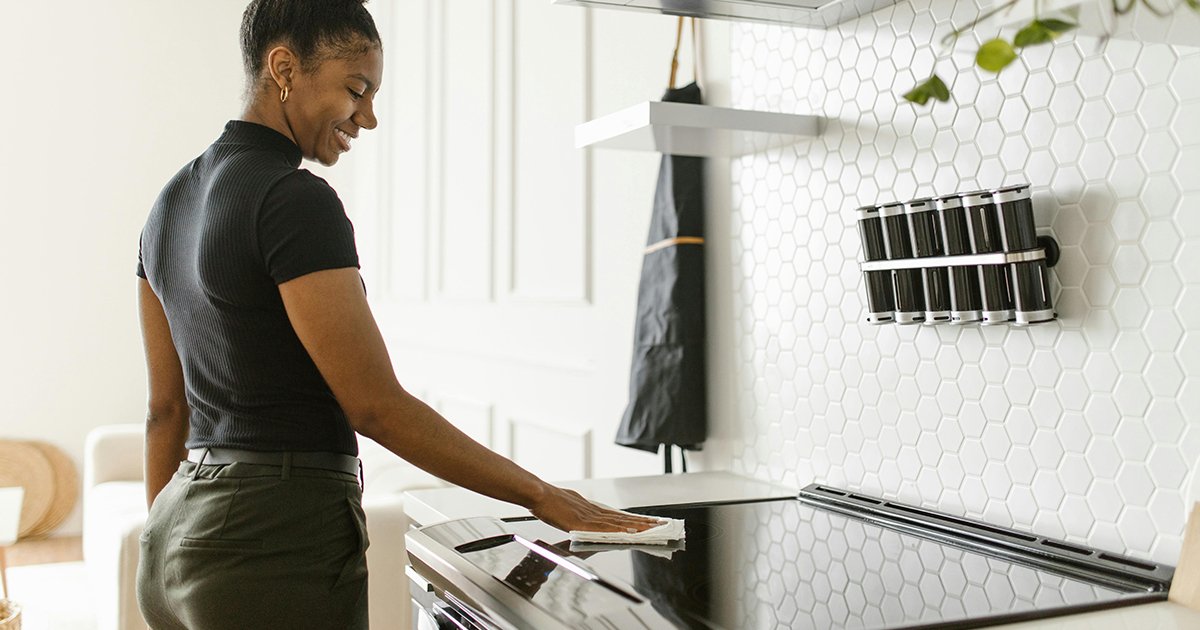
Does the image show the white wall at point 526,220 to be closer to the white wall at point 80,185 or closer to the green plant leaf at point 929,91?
the green plant leaf at point 929,91

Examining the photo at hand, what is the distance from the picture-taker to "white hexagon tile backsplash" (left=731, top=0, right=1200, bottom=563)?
1.19 meters

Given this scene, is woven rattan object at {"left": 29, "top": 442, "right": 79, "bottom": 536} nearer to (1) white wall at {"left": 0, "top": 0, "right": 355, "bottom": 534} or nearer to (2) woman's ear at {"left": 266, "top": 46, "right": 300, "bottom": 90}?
(1) white wall at {"left": 0, "top": 0, "right": 355, "bottom": 534}

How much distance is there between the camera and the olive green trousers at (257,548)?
1159 mm

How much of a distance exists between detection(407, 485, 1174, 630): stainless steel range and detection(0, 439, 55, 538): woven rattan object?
4101 millimetres

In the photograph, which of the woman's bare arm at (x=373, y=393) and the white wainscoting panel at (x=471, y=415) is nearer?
the woman's bare arm at (x=373, y=393)

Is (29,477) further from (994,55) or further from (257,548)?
(994,55)

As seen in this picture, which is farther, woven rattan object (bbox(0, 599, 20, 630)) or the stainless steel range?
woven rattan object (bbox(0, 599, 20, 630))

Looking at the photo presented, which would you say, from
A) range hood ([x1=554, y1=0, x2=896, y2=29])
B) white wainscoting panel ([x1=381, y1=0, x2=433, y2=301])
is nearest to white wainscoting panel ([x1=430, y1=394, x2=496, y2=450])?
white wainscoting panel ([x1=381, y1=0, x2=433, y2=301])

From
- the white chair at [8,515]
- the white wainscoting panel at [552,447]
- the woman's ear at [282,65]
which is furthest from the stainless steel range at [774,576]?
the white chair at [8,515]

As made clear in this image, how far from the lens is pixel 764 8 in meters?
1.61

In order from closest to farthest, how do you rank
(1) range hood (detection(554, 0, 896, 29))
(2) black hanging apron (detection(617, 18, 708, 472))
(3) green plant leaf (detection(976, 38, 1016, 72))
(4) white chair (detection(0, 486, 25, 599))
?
(3) green plant leaf (detection(976, 38, 1016, 72))
(1) range hood (detection(554, 0, 896, 29))
(2) black hanging apron (detection(617, 18, 708, 472))
(4) white chair (detection(0, 486, 25, 599))

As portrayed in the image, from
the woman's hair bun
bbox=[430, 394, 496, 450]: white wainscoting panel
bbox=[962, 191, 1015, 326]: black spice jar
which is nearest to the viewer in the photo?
the woman's hair bun

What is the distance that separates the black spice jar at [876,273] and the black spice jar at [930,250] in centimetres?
7

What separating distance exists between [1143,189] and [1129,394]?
23 cm
